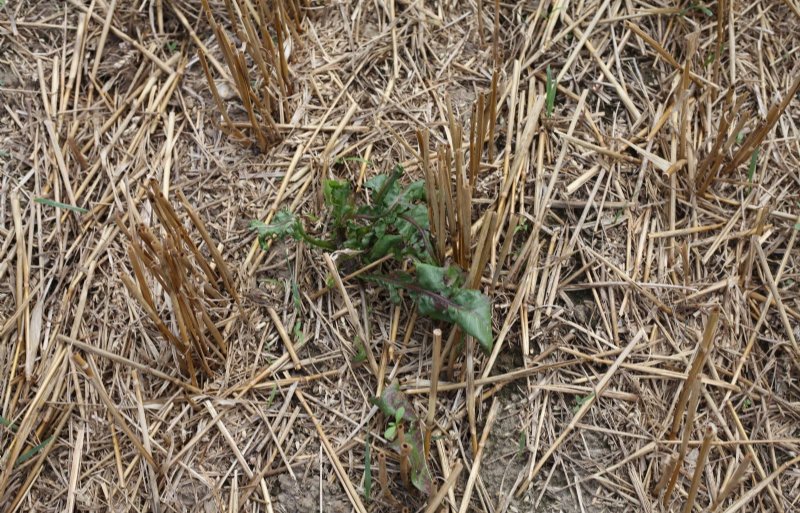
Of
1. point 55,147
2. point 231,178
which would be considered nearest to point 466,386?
point 231,178

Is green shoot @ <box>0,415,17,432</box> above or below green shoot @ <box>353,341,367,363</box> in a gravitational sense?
above

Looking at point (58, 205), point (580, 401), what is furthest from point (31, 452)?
point (580, 401)

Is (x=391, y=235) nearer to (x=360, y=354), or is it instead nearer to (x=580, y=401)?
(x=360, y=354)

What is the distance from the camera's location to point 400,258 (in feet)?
5.63

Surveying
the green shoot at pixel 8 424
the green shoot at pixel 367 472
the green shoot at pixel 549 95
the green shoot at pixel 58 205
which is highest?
the green shoot at pixel 58 205

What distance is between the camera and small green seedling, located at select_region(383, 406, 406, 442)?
1.55 meters

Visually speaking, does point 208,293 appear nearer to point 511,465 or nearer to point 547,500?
point 511,465

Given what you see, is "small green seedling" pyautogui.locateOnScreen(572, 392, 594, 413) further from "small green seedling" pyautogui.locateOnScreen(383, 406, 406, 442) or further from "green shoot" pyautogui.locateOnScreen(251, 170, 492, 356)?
"small green seedling" pyautogui.locateOnScreen(383, 406, 406, 442)

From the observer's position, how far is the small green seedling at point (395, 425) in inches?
61.1

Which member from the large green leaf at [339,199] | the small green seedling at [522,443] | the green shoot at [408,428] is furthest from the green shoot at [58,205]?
the small green seedling at [522,443]

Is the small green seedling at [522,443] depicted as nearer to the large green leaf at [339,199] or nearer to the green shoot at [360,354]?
the green shoot at [360,354]

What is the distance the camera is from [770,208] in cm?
177

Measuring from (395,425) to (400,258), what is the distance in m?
0.41

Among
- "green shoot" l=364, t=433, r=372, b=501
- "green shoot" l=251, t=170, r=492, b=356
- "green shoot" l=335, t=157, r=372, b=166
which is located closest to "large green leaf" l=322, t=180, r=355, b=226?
"green shoot" l=251, t=170, r=492, b=356
